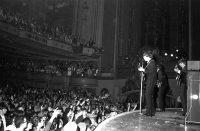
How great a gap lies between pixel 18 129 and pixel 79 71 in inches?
702

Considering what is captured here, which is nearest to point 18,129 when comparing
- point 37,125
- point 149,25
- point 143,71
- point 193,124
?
point 37,125

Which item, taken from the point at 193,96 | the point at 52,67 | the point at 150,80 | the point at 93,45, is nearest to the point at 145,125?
the point at 193,96

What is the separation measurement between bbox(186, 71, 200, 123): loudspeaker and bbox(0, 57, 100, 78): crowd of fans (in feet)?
52.5

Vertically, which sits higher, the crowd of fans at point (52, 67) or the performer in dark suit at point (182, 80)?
the crowd of fans at point (52, 67)

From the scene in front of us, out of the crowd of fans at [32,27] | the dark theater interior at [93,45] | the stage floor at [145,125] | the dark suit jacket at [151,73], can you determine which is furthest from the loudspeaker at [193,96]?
the crowd of fans at [32,27]

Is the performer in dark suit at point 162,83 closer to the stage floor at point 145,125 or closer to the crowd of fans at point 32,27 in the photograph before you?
the stage floor at point 145,125

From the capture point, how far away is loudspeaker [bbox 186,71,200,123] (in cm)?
477

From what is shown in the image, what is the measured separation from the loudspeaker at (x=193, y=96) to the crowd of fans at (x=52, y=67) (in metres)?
16.0

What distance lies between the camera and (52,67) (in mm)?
21828

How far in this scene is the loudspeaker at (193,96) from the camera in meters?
4.77

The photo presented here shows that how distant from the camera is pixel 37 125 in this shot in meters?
6.36

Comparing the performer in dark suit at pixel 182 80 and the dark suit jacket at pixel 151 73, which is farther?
the performer in dark suit at pixel 182 80

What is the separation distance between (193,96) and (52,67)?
59.5 feet

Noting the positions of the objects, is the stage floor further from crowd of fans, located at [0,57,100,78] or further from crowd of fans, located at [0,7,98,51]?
crowd of fans, located at [0,57,100,78]
